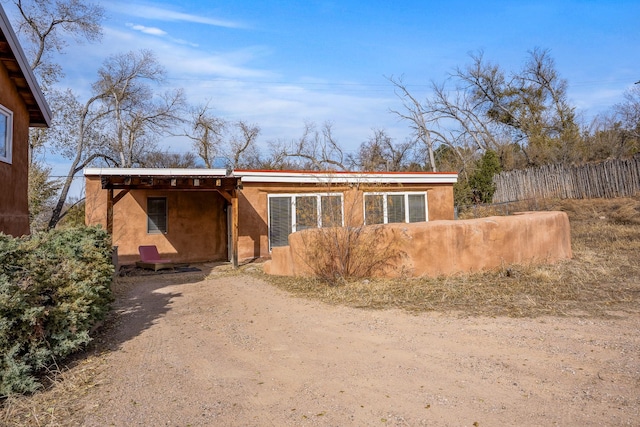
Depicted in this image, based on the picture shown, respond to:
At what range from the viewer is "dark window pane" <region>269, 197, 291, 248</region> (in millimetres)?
14297

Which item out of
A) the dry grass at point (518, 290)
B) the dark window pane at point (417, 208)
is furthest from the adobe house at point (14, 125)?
the dark window pane at point (417, 208)

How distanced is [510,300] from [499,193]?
17948 mm

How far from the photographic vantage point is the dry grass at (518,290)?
6.44 m

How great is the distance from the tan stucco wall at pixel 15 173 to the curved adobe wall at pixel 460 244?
555 centimetres

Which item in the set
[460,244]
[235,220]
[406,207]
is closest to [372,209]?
[460,244]

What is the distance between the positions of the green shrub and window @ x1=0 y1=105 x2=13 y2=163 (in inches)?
166

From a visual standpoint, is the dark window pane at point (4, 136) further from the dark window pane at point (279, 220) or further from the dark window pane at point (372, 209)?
the dark window pane at point (279, 220)

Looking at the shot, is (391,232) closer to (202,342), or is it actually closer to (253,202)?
(202,342)

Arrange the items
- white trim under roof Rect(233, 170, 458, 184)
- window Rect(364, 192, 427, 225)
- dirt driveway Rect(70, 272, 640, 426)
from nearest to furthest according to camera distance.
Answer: dirt driveway Rect(70, 272, 640, 426)
white trim under roof Rect(233, 170, 458, 184)
window Rect(364, 192, 427, 225)

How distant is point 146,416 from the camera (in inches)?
129

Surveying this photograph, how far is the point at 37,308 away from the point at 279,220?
417 inches

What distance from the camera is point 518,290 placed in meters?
7.40

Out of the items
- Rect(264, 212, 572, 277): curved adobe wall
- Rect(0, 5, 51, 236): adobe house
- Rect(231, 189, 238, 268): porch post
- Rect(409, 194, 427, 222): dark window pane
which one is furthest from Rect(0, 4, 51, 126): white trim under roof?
Rect(409, 194, 427, 222): dark window pane

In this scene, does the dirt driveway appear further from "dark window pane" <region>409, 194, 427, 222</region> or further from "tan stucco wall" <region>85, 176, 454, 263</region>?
"dark window pane" <region>409, 194, 427, 222</region>
